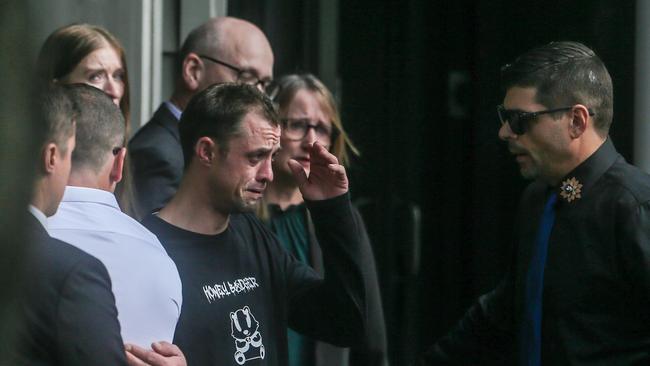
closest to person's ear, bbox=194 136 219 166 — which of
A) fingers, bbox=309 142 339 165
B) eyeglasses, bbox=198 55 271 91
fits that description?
fingers, bbox=309 142 339 165

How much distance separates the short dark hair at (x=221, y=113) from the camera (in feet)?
9.23

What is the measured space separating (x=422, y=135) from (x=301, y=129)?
164cm

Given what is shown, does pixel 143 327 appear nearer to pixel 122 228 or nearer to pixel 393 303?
pixel 122 228

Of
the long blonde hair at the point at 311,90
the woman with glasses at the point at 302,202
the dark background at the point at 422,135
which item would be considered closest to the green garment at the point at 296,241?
the woman with glasses at the point at 302,202

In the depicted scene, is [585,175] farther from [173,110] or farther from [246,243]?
[173,110]

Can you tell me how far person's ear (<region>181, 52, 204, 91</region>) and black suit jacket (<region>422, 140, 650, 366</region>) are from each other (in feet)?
4.25

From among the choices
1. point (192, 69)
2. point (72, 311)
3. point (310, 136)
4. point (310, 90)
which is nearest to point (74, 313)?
point (72, 311)

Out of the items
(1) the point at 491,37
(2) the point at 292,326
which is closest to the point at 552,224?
(2) the point at 292,326

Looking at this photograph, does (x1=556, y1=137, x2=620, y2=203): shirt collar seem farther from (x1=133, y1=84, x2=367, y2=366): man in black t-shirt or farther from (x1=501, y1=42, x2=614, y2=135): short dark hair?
(x1=133, y1=84, x2=367, y2=366): man in black t-shirt

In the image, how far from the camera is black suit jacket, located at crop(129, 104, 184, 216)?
3.12 meters

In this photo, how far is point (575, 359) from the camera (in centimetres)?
278

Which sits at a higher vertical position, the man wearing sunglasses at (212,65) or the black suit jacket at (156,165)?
the man wearing sunglasses at (212,65)

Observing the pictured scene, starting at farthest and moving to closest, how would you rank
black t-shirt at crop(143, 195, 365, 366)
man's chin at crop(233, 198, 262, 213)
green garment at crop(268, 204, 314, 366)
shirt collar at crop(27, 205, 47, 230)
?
green garment at crop(268, 204, 314, 366) < man's chin at crop(233, 198, 262, 213) < black t-shirt at crop(143, 195, 365, 366) < shirt collar at crop(27, 205, 47, 230)

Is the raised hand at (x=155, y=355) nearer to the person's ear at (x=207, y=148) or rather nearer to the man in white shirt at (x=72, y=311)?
the man in white shirt at (x=72, y=311)
